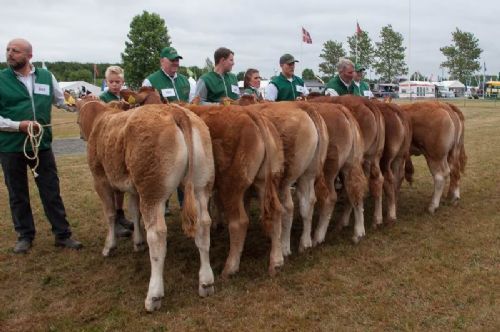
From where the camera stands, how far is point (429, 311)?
3834 millimetres

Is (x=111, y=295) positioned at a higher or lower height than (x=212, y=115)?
lower

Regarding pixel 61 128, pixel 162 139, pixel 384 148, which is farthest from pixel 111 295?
pixel 61 128

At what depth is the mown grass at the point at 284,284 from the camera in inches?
148

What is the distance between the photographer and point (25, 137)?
5.27m

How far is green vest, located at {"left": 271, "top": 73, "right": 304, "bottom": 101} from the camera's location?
7.20 m

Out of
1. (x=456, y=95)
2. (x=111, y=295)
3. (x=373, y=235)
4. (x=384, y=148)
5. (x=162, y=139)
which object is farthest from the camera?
(x=456, y=95)

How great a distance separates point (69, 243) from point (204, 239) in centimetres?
236


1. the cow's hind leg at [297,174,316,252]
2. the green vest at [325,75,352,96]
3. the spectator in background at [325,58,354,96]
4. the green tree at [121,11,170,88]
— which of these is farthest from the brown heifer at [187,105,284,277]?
the green tree at [121,11,170,88]

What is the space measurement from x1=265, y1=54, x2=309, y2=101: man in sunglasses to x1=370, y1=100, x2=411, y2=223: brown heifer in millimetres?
1464

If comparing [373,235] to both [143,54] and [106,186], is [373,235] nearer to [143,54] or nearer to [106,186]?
[106,186]

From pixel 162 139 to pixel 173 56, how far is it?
265 cm

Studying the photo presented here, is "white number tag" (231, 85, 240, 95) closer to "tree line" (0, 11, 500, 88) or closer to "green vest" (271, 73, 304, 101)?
"green vest" (271, 73, 304, 101)

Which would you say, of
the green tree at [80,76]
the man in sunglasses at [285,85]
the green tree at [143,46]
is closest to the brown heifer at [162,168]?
the man in sunglasses at [285,85]

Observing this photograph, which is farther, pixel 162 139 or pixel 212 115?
pixel 212 115
